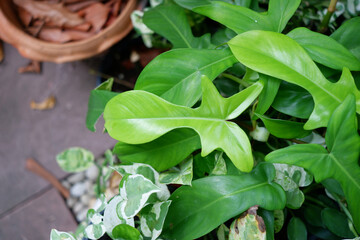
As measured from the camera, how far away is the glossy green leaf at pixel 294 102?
2.02 feet

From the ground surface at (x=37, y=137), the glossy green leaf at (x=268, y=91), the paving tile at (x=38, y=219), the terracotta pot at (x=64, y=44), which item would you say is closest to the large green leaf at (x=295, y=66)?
the glossy green leaf at (x=268, y=91)

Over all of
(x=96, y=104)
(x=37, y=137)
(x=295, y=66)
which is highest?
(x=295, y=66)

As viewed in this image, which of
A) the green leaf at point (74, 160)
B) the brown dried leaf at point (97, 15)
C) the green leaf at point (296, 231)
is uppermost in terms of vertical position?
the brown dried leaf at point (97, 15)

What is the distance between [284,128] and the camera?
58 cm

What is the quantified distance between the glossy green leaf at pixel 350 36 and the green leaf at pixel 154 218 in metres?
0.44

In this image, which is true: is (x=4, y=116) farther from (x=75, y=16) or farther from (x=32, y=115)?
(x=75, y=16)

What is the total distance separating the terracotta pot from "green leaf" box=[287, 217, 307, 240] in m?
0.73

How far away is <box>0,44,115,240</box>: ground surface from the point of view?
4.27 feet

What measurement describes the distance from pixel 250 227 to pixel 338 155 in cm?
18

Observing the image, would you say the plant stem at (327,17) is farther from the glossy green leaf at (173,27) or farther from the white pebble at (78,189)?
the white pebble at (78,189)

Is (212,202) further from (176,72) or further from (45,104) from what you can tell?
(45,104)

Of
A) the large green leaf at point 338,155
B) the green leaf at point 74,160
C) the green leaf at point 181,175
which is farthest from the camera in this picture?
the green leaf at point 74,160

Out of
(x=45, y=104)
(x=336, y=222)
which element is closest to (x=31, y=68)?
(x=45, y=104)

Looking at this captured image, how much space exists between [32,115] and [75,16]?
1.56 feet
